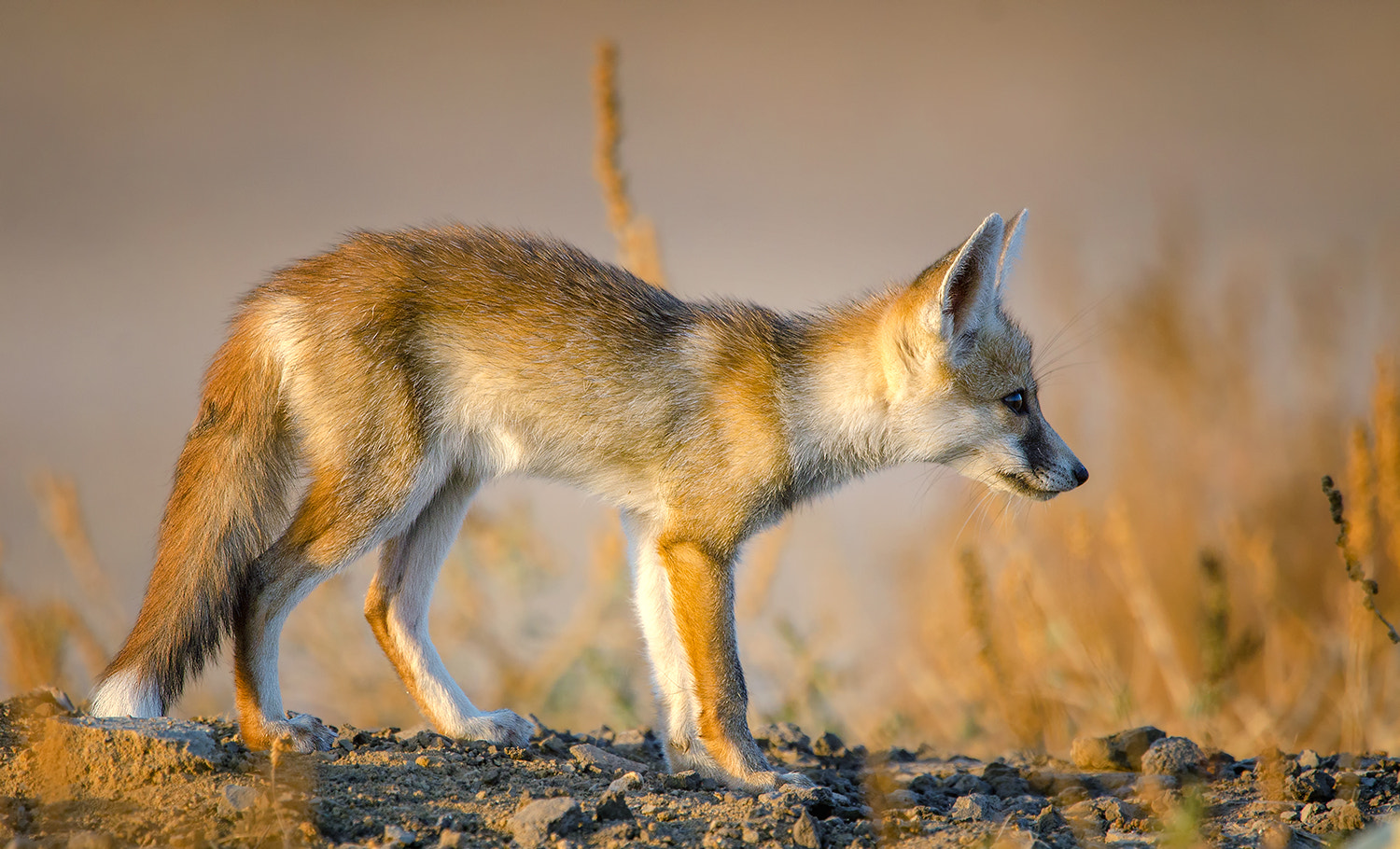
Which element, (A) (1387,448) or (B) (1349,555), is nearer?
(B) (1349,555)

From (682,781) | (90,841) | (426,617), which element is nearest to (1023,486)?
(682,781)

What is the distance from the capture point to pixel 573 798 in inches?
145

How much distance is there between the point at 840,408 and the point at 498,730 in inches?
79.3

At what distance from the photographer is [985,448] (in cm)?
520

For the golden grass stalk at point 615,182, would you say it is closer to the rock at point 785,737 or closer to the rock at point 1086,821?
the rock at point 785,737

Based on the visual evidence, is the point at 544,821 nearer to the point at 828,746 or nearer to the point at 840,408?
the point at 828,746

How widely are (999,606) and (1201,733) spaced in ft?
8.70

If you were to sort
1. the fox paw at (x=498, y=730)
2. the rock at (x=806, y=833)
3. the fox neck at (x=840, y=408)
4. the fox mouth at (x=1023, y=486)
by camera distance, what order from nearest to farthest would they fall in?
the rock at (x=806, y=833), the fox paw at (x=498, y=730), the fox neck at (x=840, y=408), the fox mouth at (x=1023, y=486)

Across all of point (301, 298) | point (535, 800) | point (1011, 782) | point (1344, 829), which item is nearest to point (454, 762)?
point (535, 800)

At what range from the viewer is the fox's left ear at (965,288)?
4.69 m

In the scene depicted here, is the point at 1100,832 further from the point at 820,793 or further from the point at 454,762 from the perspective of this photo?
the point at 454,762

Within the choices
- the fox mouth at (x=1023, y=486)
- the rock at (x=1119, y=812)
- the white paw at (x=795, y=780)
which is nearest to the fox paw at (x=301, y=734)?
the white paw at (x=795, y=780)

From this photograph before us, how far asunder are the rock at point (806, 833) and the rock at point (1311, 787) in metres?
1.98

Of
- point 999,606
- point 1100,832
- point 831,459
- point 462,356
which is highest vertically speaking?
point 462,356
